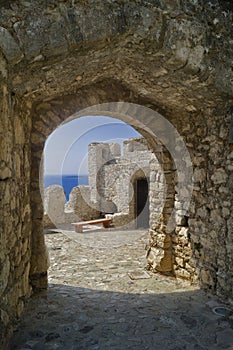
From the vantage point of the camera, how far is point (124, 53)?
8.08 feet

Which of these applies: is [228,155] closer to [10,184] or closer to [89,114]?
[89,114]

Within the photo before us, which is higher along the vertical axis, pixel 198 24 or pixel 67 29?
pixel 198 24

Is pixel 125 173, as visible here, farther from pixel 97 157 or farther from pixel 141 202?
pixel 97 157

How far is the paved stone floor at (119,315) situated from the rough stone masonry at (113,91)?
250 millimetres

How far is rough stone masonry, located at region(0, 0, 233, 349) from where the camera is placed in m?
2.00

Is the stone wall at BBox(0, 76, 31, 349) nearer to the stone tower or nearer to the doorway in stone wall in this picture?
the doorway in stone wall

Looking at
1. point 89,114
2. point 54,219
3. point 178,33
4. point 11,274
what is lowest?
point 54,219

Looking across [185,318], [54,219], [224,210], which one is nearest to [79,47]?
[224,210]

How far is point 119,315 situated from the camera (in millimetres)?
2885

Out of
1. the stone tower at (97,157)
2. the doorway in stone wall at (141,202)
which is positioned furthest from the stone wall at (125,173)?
the stone tower at (97,157)

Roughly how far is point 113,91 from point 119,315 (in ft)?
8.48

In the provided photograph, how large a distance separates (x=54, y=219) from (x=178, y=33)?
9.00 m

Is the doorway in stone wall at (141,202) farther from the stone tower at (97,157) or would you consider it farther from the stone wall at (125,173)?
the stone tower at (97,157)

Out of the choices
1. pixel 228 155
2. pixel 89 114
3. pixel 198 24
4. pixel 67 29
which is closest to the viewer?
pixel 67 29
